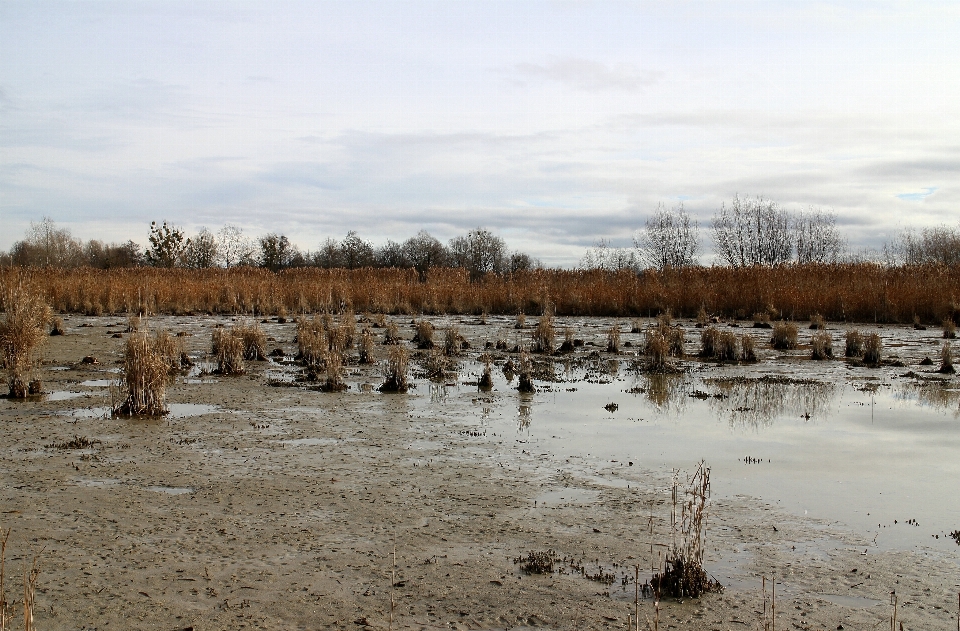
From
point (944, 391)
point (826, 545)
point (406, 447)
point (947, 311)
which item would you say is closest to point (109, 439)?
point (406, 447)

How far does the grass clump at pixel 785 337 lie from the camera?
774 inches

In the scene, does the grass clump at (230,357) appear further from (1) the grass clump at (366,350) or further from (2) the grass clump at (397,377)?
(2) the grass clump at (397,377)

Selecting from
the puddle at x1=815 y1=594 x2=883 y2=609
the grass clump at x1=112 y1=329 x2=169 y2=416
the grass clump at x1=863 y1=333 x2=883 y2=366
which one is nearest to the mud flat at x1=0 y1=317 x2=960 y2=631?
the puddle at x1=815 y1=594 x2=883 y2=609

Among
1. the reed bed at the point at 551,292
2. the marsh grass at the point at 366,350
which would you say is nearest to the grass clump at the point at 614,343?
the marsh grass at the point at 366,350

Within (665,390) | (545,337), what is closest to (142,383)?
(665,390)

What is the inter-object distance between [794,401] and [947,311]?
14766 millimetres

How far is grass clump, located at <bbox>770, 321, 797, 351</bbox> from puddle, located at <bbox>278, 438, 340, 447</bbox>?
44.2 feet

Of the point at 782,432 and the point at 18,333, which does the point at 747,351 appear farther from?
the point at 18,333

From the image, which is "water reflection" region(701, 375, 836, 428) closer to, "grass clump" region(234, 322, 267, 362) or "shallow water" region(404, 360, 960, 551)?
"shallow water" region(404, 360, 960, 551)

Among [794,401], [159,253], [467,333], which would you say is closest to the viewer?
[794,401]

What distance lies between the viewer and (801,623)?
191 inches

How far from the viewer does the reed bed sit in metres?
26.3

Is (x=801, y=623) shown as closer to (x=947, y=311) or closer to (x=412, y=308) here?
(x=947, y=311)

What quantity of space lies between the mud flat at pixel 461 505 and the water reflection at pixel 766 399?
0.30 feet
